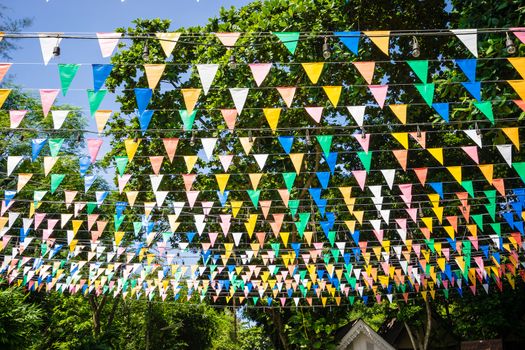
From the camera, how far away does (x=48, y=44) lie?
4.43 metres

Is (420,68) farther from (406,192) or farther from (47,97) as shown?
(47,97)

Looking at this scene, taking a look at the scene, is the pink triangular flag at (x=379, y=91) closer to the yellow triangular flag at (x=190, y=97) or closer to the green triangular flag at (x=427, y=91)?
the green triangular flag at (x=427, y=91)

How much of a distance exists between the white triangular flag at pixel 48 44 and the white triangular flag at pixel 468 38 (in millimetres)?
3765

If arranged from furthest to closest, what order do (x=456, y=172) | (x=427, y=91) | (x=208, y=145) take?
(x=456, y=172)
(x=208, y=145)
(x=427, y=91)

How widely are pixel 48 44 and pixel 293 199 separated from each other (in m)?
9.43

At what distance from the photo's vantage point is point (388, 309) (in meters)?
21.4

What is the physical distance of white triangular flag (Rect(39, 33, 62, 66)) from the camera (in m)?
4.40

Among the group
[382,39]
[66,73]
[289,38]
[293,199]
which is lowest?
[66,73]

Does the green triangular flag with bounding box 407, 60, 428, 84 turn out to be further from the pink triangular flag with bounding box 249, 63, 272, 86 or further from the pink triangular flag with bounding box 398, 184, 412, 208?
the pink triangular flag with bounding box 398, 184, 412, 208

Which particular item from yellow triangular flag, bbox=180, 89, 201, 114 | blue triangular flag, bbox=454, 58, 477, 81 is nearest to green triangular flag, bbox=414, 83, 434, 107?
blue triangular flag, bbox=454, 58, 477, 81

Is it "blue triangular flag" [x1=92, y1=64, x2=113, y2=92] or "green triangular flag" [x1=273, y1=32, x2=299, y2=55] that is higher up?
"green triangular flag" [x1=273, y1=32, x2=299, y2=55]

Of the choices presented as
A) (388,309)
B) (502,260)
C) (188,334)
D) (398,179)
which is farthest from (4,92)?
(188,334)

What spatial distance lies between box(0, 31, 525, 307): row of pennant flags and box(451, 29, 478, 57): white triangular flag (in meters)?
0.30

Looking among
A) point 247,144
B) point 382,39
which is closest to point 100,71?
point 247,144
